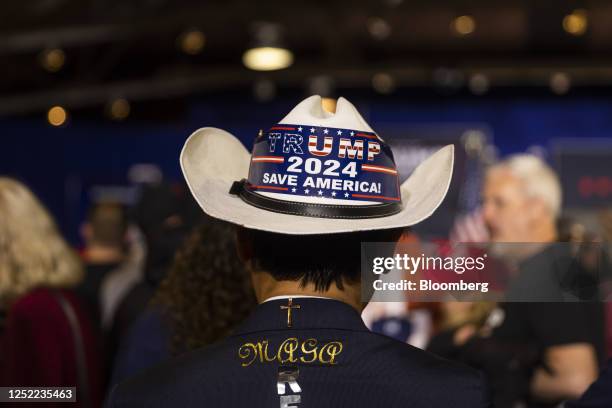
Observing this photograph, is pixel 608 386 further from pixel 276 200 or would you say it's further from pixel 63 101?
pixel 63 101

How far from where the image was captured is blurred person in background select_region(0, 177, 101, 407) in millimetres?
2646

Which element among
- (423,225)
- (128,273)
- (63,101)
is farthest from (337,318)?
(63,101)

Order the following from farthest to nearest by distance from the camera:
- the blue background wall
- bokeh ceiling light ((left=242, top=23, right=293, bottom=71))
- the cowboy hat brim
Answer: the blue background wall
bokeh ceiling light ((left=242, top=23, right=293, bottom=71))
the cowboy hat brim

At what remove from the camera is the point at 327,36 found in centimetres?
1096

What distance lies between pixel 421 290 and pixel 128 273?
3110 mm

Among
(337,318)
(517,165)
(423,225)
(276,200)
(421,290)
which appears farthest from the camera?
(423,225)

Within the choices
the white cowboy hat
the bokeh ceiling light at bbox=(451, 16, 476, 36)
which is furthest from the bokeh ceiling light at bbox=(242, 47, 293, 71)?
the white cowboy hat

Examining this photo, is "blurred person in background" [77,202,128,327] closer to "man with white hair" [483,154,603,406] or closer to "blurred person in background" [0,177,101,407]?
"blurred person in background" [0,177,101,407]

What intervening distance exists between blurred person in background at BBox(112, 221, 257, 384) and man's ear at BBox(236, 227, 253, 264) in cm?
79

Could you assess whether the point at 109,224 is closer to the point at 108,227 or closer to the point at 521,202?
the point at 108,227

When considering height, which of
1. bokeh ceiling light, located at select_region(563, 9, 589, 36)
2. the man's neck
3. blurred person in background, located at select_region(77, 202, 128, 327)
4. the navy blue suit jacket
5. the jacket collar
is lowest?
the navy blue suit jacket

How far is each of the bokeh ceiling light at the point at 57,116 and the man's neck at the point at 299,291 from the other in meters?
12.8

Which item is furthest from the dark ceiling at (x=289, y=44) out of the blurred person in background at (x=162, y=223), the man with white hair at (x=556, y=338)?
the man with white hair at (x=556, y=338)

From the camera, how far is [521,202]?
346cm
